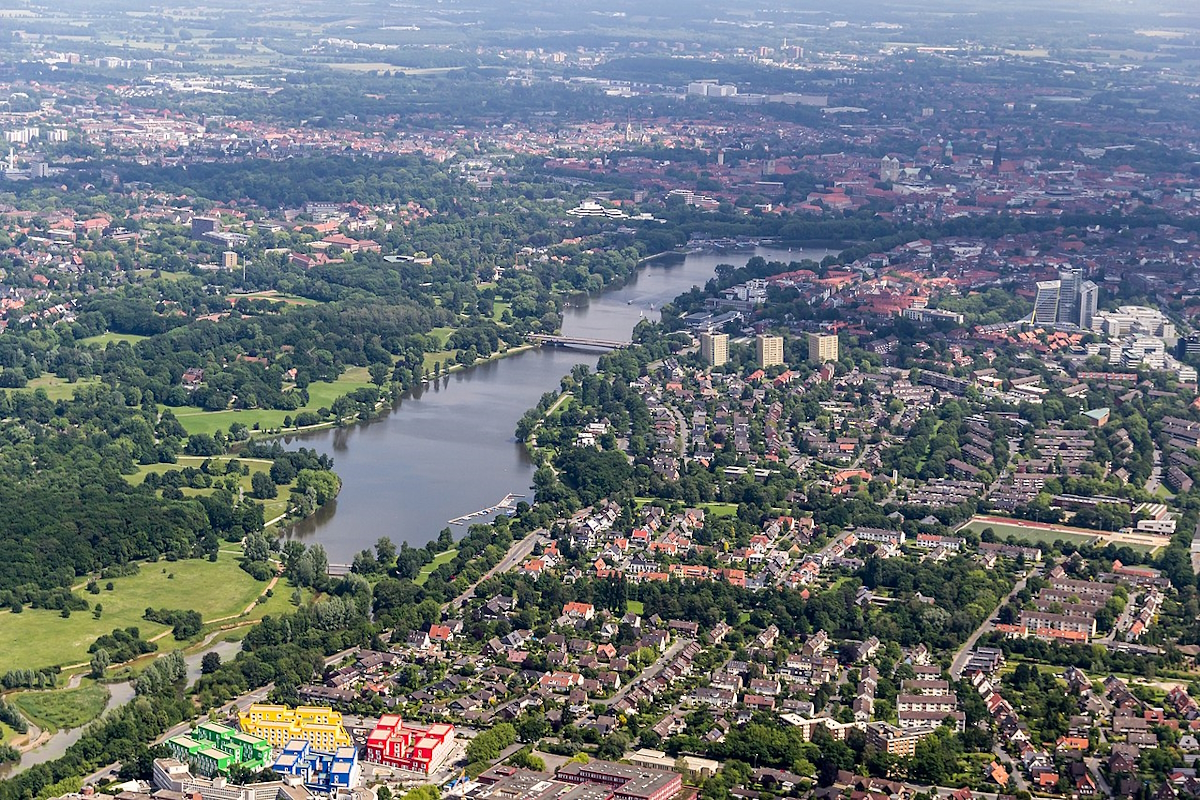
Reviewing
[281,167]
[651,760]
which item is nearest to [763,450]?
[651,760]

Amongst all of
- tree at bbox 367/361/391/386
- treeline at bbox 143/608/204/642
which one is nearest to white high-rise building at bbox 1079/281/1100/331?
tree at bbox 367/361/391/386

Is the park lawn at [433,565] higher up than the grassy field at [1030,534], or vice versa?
the park lawn at [433,565]

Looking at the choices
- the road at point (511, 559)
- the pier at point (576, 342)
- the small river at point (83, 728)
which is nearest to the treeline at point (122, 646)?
the small river at point (83, 728)

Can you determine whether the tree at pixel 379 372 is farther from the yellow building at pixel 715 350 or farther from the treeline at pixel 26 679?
the treeline at pixel 26 679

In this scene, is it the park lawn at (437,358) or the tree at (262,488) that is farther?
the park lawn at (437,358)

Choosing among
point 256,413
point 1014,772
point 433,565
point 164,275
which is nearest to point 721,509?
point 433,565

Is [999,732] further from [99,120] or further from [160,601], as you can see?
[99,120]

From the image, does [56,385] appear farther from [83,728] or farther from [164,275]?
[83,728]
